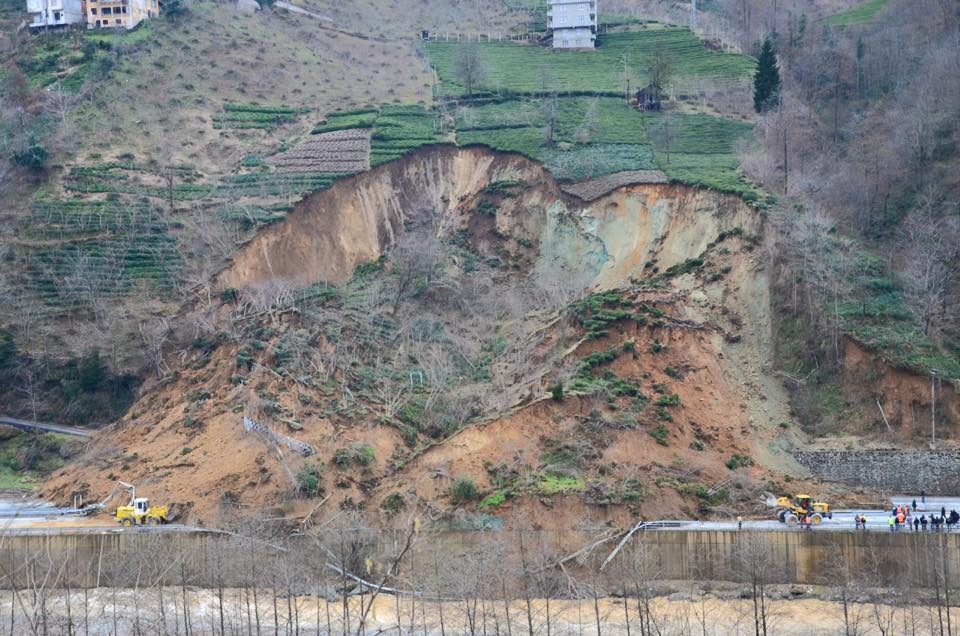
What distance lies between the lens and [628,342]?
2354 inches

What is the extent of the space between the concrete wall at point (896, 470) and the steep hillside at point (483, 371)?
268cm

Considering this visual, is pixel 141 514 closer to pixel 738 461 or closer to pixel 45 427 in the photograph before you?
pixel 45 427

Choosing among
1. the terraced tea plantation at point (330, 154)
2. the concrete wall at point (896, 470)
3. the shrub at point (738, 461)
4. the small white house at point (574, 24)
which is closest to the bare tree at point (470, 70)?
the small white house at point (574, 24)

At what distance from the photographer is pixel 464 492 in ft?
173

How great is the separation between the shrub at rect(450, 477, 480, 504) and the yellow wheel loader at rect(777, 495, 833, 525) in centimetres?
1240

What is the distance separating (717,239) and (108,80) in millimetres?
45841

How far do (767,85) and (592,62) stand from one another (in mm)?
19691

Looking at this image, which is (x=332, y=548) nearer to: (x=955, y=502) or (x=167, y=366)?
(x=167, y=366)

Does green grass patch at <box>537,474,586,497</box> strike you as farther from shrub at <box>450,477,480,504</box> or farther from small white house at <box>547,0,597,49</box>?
small white house at <box>547,0,597,49</box>

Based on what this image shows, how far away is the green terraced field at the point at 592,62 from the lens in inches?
3691

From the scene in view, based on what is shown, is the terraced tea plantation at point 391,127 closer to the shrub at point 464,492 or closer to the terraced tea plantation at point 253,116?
the terraced tea plantation at point 253,116

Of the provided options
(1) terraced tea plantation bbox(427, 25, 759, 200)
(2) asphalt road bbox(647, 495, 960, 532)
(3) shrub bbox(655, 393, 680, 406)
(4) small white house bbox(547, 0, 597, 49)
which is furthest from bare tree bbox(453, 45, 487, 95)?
(2) asphalt road bbox(647, 495, 960, 532)

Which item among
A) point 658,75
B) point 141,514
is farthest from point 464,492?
point 658,75

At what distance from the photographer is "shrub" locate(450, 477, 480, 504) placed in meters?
52.8
